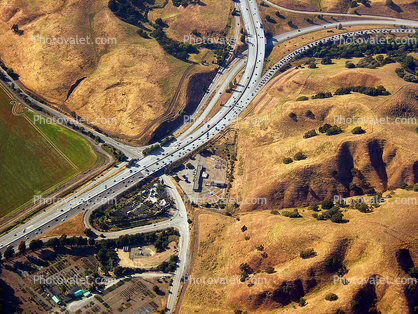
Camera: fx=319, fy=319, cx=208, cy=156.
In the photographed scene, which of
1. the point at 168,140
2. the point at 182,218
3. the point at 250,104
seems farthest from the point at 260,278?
the point at 250,104

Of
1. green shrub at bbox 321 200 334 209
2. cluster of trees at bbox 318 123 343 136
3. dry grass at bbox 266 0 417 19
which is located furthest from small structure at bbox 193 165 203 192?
dry grass at bbox 266 0 417 19

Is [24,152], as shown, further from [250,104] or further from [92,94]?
[250,104]

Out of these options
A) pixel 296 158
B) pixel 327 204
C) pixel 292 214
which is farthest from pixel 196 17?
pixel 327 204

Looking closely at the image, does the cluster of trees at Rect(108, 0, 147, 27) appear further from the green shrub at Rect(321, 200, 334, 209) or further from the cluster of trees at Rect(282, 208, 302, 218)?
the green shrub at Rect(321, 200, 334, 209)

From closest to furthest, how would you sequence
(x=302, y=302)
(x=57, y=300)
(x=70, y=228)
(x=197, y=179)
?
(x=302, y=302) < (x=57, y=300) < (x=70, y=228) < (x=197, y=179)

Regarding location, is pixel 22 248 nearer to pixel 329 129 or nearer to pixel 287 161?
pixel 287 161

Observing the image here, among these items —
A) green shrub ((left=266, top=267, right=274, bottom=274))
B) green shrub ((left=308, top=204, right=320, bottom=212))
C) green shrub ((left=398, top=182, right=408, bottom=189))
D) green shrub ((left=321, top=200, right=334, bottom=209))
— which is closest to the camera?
green shrub ((left=266, top=267, right=274, bottom=274))
